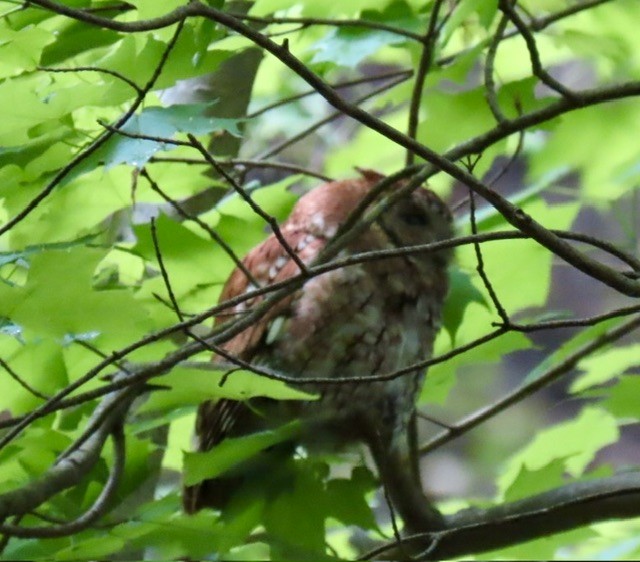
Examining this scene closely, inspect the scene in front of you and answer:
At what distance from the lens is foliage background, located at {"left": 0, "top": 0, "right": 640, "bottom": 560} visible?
Result: 0.85 m

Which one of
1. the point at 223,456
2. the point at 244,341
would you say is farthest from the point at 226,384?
the point at 244,341

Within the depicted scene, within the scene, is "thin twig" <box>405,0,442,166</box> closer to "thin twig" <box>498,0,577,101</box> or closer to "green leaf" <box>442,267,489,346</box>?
"thin twig" <box>498,0,577,101</box>

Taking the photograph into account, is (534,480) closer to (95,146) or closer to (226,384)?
(226,384)

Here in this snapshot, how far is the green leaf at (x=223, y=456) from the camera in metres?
0.96

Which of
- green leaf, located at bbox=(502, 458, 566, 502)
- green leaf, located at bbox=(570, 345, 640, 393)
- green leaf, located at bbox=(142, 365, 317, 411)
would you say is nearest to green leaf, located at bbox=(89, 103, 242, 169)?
green leaf, located at bbox=(142, 365, 317, 411)

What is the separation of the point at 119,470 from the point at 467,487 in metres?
3.81

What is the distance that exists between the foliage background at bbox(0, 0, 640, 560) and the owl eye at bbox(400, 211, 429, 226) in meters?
0.08

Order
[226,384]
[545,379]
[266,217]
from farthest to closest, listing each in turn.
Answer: [545,379]
[226,384]
[266,217]

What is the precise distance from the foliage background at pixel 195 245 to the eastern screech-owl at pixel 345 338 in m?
0.04

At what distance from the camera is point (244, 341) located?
1.25 meters

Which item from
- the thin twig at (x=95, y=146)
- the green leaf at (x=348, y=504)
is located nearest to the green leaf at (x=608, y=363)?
the green leaf at (x=348, y=504)

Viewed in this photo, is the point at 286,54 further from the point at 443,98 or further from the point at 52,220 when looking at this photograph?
the point at 443,98

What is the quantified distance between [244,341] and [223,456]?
30 centimetres

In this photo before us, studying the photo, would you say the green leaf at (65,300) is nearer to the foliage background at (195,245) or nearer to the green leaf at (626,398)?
the foliage background at (195,245)
